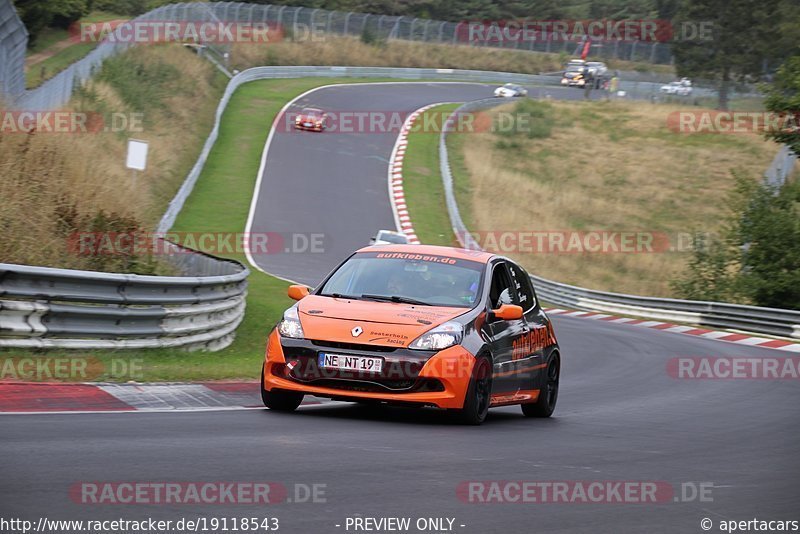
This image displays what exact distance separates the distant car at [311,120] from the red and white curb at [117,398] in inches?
1712

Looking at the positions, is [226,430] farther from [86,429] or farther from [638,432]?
[638,432]

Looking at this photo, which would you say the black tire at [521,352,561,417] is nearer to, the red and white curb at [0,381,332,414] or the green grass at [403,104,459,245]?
the red and white curb at [0,381,332,414]

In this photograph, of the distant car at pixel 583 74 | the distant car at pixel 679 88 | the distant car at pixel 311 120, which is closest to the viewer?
the distant car at pixel 311 120

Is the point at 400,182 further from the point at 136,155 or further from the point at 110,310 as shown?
the point at 110,310

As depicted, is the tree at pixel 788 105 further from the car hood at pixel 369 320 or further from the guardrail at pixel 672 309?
the car hood at pixel 369 320

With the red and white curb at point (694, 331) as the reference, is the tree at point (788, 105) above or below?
above

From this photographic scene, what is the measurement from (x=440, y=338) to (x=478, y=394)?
0.67m

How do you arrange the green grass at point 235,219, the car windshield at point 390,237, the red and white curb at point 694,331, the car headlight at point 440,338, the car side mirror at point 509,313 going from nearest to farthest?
the car headlight at point 440,338 → the car side mirror at point 509,313 → the green grass at point 235,219 → the red and white curb at point 694,331 → the car windshield at point 390,237

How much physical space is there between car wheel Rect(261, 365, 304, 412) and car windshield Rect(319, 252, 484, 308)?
3.54ft

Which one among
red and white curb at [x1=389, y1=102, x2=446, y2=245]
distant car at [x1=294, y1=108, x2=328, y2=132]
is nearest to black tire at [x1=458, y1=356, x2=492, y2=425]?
red and white curb at [x1=389, y1=102, x2=446, y2=245]

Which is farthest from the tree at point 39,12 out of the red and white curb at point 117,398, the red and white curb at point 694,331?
the red and white curb at point 117,398

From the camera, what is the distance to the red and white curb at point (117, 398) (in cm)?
925

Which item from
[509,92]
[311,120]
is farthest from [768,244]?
[509,92]

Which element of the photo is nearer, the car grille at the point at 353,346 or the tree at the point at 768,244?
the car grille at the point at 353,346
